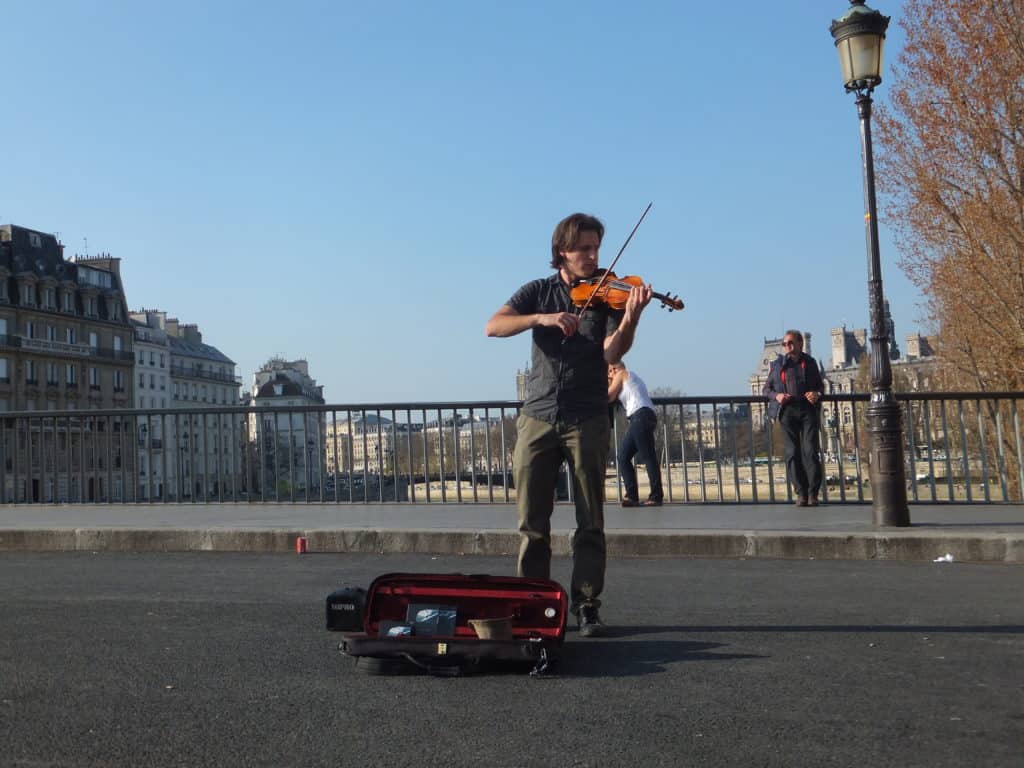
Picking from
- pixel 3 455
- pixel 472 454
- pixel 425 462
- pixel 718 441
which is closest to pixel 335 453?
pixel 425 462

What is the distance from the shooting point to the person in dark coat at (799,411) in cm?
1270

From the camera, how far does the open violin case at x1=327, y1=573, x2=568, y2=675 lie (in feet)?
15.4

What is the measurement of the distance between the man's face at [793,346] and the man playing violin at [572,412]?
736cm

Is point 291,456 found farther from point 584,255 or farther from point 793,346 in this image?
point 584,255

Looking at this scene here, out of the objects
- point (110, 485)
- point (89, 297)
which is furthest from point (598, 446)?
point (89, 297)

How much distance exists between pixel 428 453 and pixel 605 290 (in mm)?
8623

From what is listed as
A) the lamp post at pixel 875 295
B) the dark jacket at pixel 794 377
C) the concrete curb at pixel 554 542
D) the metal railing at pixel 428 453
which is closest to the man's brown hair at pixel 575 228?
the concrete curb at pixel 554 542

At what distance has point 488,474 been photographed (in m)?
14.2

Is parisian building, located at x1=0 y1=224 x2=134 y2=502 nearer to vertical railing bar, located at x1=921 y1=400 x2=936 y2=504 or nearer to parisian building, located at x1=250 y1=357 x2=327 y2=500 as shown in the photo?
parisian building, located at x1=250 y1=357 x2=327 y2=500

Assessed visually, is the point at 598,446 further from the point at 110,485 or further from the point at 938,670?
the point at 110,485

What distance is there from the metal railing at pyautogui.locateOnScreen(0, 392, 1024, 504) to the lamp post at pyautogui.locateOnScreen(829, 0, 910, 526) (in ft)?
7.96

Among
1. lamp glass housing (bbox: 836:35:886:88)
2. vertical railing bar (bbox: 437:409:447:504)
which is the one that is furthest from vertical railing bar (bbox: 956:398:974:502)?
vertical railing bar (bbox: 437:409:447:504)

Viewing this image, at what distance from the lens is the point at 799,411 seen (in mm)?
12844

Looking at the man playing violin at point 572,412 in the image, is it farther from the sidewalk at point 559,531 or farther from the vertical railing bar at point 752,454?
the vertical railing bar at point 752,454
